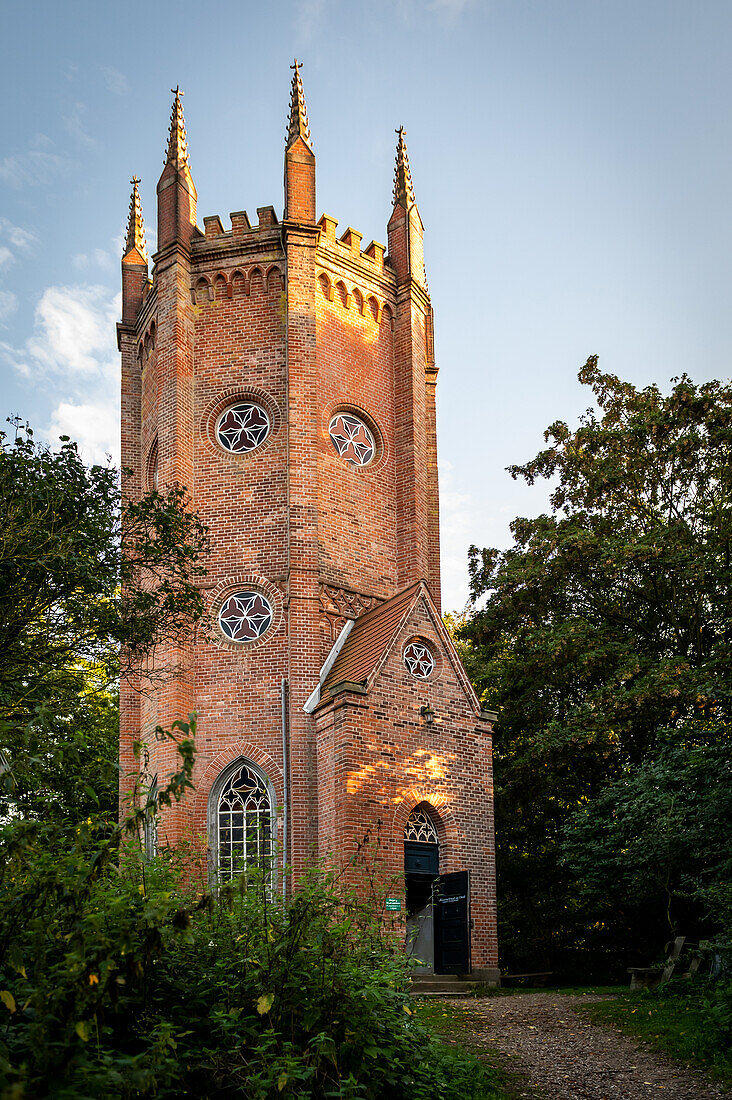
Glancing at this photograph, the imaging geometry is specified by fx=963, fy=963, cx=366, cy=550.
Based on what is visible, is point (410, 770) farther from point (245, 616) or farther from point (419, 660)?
point (245, 616)

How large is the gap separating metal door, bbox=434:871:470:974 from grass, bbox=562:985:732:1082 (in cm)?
291

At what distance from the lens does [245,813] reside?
17688 millimetres

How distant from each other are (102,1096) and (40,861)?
1.66 m

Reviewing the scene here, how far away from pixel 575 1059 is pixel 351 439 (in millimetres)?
13459

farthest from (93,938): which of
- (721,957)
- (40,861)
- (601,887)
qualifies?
(601,887)

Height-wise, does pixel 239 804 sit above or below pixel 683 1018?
above

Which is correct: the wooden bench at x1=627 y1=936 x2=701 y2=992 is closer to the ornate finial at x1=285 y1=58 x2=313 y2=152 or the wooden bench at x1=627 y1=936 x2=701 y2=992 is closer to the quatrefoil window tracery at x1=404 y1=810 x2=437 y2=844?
the quatrefoil window tracery at x1=404 y1=810 x2=437 y2=844

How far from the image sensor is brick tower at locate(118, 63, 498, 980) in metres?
17.0

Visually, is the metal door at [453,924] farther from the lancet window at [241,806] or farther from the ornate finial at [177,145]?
the ornate finial at [177,145]

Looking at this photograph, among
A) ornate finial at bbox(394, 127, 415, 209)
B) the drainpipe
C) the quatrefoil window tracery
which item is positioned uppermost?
ornate finial at bbox(394, 127, 415, 209)

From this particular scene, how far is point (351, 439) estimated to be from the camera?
69.3 ft

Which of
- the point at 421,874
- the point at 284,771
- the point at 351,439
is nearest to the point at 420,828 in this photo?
the point at 421,874

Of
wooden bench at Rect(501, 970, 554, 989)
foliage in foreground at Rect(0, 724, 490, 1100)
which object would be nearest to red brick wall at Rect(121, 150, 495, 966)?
wooden bench at Rect(501, 970, 554, 989)

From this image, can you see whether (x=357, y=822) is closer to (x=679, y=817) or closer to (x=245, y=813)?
(x=245, y=813)
